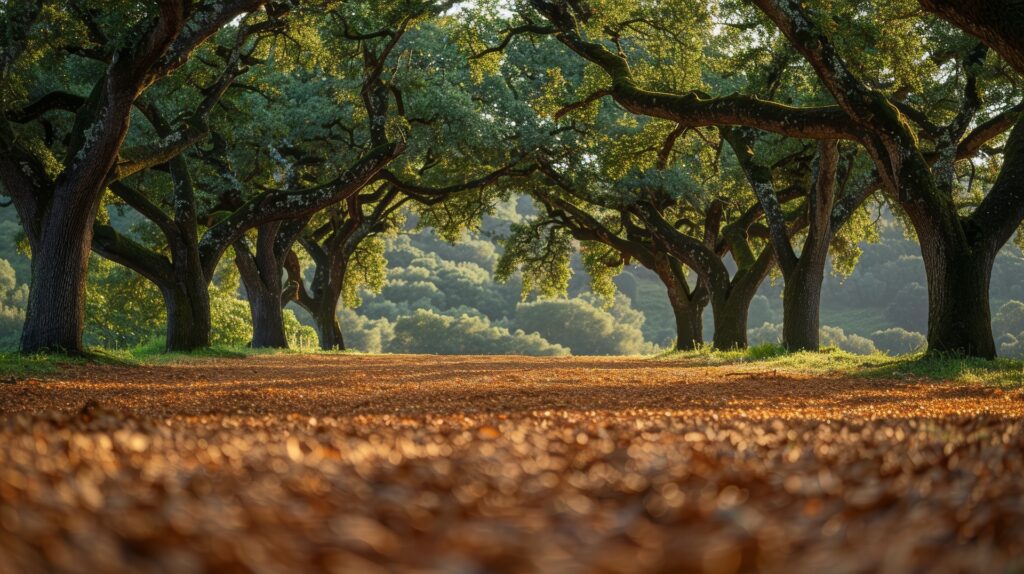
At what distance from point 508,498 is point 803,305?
54.9ft

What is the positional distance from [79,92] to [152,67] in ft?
27.6

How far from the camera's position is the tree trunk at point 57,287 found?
11.8 m

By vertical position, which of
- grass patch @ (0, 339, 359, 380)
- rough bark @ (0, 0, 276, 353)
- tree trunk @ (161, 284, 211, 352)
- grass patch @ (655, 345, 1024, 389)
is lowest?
grass patch @ (0, 339, 359, 380)

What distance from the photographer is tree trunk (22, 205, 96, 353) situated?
465 inches

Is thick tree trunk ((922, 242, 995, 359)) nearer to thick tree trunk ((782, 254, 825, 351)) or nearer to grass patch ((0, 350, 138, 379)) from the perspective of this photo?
thick tree trunk ((782, 254, 825, 351))

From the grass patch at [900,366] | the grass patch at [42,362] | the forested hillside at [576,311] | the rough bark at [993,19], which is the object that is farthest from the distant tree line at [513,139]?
the forested hillside at [576,311]

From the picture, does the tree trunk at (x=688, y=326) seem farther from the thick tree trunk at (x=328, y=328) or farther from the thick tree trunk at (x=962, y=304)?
the thick tree trunk at (x=962, y=304)

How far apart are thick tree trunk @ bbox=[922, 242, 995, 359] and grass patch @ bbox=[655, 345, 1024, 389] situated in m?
0.28

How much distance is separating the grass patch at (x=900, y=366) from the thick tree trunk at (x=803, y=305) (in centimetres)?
49

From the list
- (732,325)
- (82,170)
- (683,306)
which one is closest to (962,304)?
(732,325)

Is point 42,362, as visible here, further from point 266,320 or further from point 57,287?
point 266,320

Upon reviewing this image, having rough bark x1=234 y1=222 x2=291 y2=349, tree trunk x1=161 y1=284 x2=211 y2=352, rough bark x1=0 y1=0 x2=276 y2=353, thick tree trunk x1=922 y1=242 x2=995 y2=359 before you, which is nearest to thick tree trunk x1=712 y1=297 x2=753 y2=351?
thick tree trunk x1=922 y1=242 x2=995 y2=359

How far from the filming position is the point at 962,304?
11.8 meters

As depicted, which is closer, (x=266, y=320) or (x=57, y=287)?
(x=57, y=287)
